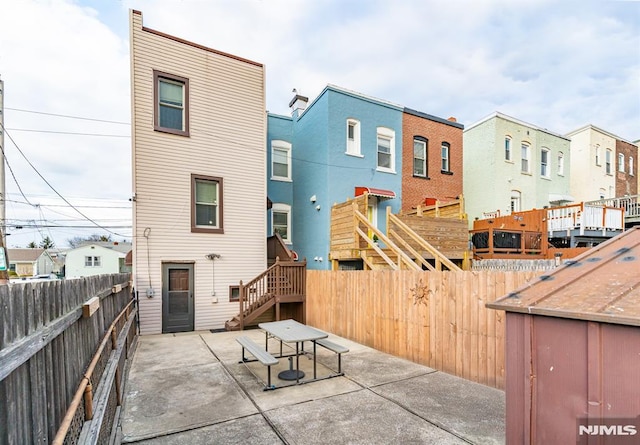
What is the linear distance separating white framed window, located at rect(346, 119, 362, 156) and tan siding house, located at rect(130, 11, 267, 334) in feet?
10.5

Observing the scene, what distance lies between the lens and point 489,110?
15.4m

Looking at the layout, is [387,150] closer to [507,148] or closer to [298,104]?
[298,104]

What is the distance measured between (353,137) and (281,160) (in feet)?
10.3

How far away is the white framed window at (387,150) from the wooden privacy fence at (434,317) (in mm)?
5790

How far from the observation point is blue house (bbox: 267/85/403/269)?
11.2 meters

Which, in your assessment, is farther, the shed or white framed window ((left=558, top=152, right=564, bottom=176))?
white framed window ((left=558, top=152, right=564, bottom=176))

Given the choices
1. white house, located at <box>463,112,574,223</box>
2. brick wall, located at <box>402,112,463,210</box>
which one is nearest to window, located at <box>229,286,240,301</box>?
brick wall, located at <box>402,112,463,210</box>

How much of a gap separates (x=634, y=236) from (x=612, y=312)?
47.2 inches

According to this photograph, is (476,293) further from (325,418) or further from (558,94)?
(558,94)

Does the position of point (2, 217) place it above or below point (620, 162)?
below

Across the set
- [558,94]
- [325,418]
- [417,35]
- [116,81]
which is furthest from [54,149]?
[558,94]

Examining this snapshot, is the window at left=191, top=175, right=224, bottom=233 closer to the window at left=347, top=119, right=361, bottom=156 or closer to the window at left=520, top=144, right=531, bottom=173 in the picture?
the window at left=347, top=119, right=361, bottom=156

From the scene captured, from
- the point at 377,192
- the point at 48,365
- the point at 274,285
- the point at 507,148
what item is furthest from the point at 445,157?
the point at 48,365

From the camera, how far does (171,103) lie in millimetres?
9766
